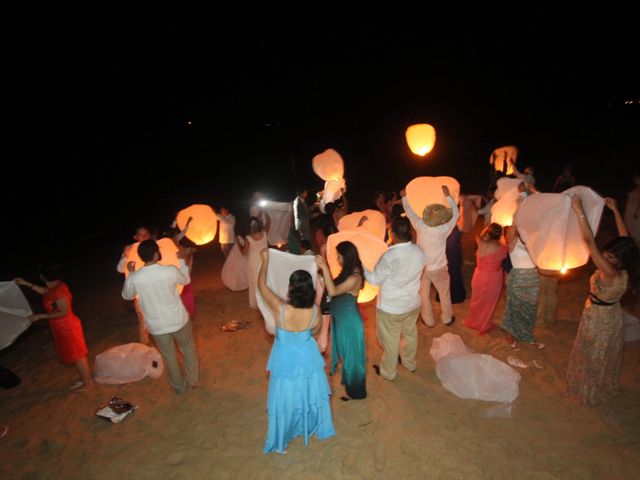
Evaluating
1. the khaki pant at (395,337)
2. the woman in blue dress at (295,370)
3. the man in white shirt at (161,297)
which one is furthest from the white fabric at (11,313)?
the khaki pant at (395,337)

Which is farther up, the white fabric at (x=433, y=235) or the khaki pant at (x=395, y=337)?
the white fabric at (x=433, y=235)

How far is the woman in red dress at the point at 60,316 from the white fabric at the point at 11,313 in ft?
0.32

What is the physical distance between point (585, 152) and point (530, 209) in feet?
72.5

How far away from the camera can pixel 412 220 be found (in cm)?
512

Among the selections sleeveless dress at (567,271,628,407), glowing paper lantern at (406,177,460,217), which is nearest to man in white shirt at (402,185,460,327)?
glowing paper lantern at (406,177,460,217)

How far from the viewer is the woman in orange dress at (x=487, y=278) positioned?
4906 mm

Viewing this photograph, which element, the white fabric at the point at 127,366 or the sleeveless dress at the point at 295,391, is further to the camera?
the white fabric at the point at 127,366

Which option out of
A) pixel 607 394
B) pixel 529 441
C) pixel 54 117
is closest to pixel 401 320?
pixel 529 441

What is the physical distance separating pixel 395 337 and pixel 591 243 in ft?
6.90

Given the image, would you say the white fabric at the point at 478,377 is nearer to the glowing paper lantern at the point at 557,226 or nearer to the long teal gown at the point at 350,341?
the long teal gown at the point at 350,341

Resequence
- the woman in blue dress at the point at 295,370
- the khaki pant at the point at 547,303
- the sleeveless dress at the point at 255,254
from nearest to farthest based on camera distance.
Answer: the woman in blue dress at the point at 295,370, the khaki pant at the point at 547,303, the sleeveless dress at the point at 255,254

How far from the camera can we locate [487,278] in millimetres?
5102

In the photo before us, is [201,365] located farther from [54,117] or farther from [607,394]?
[54,117]

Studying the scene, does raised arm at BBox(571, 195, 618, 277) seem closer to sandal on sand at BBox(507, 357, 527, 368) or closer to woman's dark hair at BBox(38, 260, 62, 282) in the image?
sandal on sand at BBox(507, 357, 527, 368)
